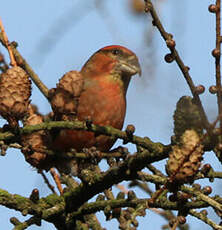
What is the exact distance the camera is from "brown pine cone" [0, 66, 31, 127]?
2.07 m

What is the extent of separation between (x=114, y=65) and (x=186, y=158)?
2.22 m

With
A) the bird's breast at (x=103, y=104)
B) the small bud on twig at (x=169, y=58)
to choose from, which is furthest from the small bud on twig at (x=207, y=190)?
the bird's breast at (x=103, y=104)

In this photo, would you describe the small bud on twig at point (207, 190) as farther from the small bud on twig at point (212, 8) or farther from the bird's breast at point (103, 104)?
the bird's breast at point (103, 104)

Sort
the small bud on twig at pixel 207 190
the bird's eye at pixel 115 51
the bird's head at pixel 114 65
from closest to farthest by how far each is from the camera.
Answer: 1. the small bud on twig at pixel 207 190
2. the bird's head at pixel 114 65
3. the bird's eye at pixel 115 51

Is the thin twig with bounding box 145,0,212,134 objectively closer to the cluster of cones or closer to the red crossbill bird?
the cluster of cones

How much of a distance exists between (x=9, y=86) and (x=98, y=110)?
4.41 ft

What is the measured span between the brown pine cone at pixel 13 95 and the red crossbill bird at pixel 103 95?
1.67 feet

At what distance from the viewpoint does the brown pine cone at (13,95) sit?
2.07 m

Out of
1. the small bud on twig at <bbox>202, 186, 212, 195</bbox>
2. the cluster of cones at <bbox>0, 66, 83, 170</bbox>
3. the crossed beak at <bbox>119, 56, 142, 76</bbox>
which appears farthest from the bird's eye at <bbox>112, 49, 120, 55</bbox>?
the small bud on twig at <bbox>202, 186, 212, 195</bbox>

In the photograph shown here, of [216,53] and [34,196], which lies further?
[34,196]

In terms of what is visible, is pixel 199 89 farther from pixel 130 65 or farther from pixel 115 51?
pixel 115 51

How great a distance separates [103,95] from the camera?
3531 mm

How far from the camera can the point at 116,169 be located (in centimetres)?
214

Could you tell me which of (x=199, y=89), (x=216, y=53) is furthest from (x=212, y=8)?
(x=199, y=89)
